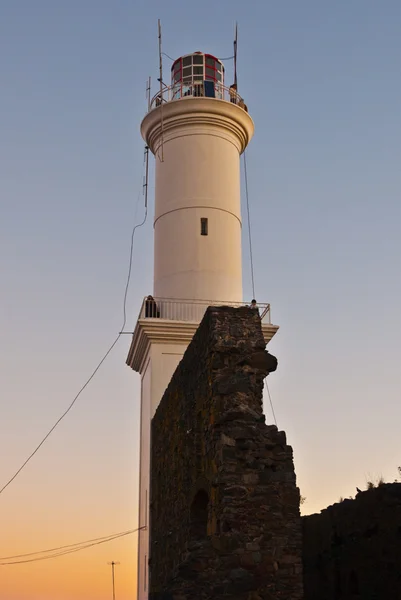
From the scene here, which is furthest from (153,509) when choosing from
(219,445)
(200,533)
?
(219,445)

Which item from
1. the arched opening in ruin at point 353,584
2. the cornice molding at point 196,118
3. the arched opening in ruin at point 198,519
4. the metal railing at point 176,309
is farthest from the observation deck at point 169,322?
the arched opening in ruin at point 198,519

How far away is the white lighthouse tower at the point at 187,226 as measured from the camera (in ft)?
59.8

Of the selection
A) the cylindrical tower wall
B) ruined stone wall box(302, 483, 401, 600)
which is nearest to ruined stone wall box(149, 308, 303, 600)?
ruined stone wall box(302, 483, 401, 600)

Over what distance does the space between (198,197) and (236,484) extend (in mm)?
11945

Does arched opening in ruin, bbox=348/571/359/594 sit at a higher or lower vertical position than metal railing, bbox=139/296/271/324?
lower

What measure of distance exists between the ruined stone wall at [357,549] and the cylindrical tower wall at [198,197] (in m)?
6.48

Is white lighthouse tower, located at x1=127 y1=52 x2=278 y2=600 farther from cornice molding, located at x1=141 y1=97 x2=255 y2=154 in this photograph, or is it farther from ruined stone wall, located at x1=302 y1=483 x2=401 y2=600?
ruined stone wall, located at x1=302 y1=483 x2=401 y2=600

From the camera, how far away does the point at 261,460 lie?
8.88m

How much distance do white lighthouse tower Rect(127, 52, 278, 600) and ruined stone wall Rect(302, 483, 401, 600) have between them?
427cm

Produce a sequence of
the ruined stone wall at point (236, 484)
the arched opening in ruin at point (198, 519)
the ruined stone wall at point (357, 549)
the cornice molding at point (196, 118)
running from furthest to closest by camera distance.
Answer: the cornice molding at point (196, 118) < the ruined stone wall at point (357, 549) < the arched opening in ruin at point (198, 519) < the ruined stone wall at point (236, 484)

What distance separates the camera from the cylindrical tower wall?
19.4 m

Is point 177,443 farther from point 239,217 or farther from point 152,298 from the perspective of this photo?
point 239,217

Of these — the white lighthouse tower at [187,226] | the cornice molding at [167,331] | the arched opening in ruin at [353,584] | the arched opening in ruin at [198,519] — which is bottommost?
the arched opening in ruin at [353,584]

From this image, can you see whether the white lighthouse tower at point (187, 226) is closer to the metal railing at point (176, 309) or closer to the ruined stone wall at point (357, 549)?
the metal railing at point (176, 309)
